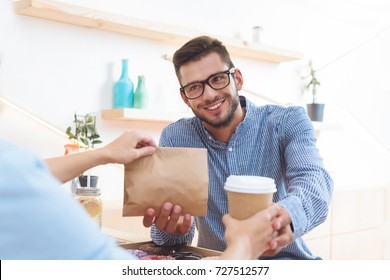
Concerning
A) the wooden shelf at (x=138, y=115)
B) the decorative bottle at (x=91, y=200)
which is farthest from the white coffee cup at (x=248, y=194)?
the wooden shelf at (x=138, y=115)

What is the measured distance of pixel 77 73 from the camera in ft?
8.38

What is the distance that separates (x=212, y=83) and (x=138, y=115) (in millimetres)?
1018

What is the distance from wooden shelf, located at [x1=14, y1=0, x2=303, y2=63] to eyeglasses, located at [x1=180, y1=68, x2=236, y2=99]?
968 mm

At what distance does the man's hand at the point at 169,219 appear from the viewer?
4.29 ft

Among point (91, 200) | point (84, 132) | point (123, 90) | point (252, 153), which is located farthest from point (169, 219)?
point (123, 90)

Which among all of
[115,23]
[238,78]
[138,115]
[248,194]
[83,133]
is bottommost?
[248,194]

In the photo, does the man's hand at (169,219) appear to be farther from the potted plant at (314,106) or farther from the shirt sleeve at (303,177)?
the potted plant at (314,106)

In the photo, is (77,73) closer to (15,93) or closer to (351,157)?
(15,93)

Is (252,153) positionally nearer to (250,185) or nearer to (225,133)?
(225,133)

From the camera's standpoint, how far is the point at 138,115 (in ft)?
8.62

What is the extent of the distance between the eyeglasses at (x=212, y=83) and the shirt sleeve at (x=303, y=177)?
0.81 ft

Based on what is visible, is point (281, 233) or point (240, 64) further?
point (240, 64)

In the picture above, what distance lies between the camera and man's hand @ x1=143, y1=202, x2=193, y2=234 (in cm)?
131
